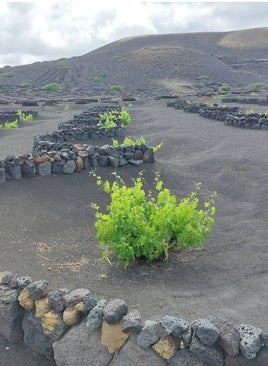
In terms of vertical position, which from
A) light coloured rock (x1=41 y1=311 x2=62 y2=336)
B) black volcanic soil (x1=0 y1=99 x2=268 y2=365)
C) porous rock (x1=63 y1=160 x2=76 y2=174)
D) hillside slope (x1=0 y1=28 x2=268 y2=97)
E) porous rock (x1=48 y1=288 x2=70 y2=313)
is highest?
hillside slope (x1=0 y1=28 x2=268 y2=97)

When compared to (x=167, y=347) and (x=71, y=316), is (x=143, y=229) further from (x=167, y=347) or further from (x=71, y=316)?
(x=167, y=347)

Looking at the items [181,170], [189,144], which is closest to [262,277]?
[181,170]

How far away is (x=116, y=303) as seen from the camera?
3.94 metres

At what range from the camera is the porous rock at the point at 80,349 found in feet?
12.7

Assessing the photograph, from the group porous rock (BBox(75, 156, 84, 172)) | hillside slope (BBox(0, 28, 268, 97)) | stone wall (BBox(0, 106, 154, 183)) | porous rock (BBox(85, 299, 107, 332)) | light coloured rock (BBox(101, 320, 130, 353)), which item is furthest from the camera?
hillside slope (BBox(0, 28, 268, 97))

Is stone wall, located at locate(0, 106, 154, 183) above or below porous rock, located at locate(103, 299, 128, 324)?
above

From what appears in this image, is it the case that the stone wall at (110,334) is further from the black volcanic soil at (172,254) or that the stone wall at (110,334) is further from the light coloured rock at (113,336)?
the black volcanic soil at (172,254)

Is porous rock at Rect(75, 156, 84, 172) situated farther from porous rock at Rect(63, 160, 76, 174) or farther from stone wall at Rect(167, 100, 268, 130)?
stone wall at Rect(167, 100, 268, 130)

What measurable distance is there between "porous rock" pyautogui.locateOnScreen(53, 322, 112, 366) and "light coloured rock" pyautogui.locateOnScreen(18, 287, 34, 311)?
49cm

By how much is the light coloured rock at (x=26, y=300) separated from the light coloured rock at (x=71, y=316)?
17.8 inches

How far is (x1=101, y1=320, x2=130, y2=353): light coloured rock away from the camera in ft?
12.4

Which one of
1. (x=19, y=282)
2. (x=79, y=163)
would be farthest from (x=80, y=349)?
(x=79, y=163)

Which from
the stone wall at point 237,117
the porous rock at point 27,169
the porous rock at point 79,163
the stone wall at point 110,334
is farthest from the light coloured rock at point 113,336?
the stone wall at point 237,117

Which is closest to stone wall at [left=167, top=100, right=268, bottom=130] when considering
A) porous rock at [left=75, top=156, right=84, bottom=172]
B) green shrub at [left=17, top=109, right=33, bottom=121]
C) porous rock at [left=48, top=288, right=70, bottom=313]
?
green shrub at [left=17, top=109, right=33, bottom=121]
